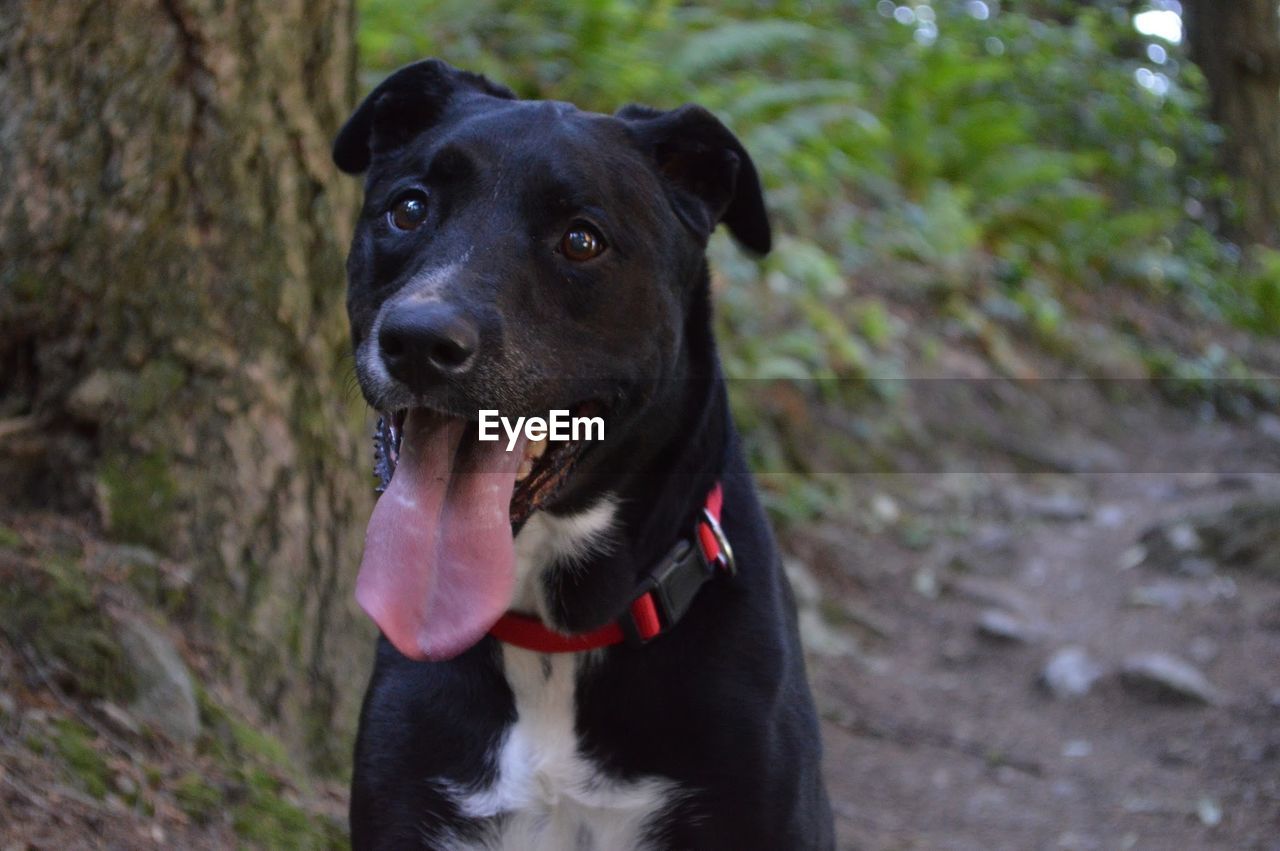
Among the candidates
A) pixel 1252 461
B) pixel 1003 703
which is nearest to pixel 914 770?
pixel 1003 703

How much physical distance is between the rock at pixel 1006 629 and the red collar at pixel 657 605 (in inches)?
152

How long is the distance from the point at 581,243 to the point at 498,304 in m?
0.24

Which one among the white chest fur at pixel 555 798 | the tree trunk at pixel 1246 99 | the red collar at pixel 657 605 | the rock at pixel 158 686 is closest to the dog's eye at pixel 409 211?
the red collar at pixel 657 605

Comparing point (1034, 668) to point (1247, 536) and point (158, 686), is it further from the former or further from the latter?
point (158, 686)

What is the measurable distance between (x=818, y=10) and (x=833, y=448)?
5535mm

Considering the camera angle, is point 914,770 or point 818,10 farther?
point 818,10

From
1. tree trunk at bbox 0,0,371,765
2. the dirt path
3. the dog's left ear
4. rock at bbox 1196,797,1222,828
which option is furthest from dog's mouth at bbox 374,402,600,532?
rock at bbox 1196,797,1222,828

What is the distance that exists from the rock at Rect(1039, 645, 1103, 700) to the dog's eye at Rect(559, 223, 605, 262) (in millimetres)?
3856

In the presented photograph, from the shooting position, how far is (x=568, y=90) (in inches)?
289

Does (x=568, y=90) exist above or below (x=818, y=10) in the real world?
above

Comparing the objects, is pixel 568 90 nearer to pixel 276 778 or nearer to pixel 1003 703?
pixel 1003 703

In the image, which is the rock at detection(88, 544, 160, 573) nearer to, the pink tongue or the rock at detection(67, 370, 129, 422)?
the rock at detection(67, 370, 129, 422)

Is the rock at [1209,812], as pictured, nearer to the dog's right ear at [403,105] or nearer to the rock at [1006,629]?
the rock at [1006,629]

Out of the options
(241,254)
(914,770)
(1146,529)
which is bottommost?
(1146,529)
